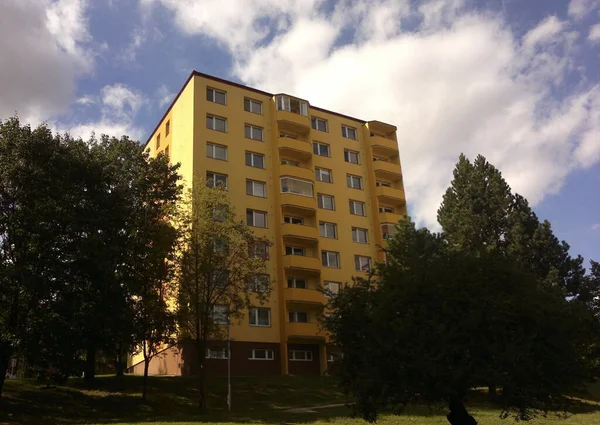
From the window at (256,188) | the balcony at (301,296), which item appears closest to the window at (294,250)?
the balcony at (301,296)

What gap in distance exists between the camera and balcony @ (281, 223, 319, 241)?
48656 mm

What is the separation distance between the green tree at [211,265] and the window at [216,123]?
732 inches

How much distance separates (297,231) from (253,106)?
14.1 metres

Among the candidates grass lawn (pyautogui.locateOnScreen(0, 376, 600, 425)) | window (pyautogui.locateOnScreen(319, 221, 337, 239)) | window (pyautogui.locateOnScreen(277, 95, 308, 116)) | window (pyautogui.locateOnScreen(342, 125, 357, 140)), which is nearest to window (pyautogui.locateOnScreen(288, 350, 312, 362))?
grass lawn (pyautogui.locateOnScreen(0, 376, 600, 425))

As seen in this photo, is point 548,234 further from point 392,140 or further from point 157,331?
point 157,331

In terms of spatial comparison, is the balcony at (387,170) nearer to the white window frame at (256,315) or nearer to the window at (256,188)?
the window at (256,188)

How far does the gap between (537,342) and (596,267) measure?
147ft

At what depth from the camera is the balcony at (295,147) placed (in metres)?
52.4

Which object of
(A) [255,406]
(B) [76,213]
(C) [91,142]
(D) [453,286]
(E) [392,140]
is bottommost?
(A) [255,406]

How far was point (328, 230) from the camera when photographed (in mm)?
53312

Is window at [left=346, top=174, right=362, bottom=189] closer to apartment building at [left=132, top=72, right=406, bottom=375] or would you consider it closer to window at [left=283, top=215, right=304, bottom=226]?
apartment building at [left=132, top=72, right=406, bottom=375]

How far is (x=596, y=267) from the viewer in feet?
173

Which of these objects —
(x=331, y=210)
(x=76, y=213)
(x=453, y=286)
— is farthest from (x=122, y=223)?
(x=331, y=210)

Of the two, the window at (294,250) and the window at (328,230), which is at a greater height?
the window at (328,230)
